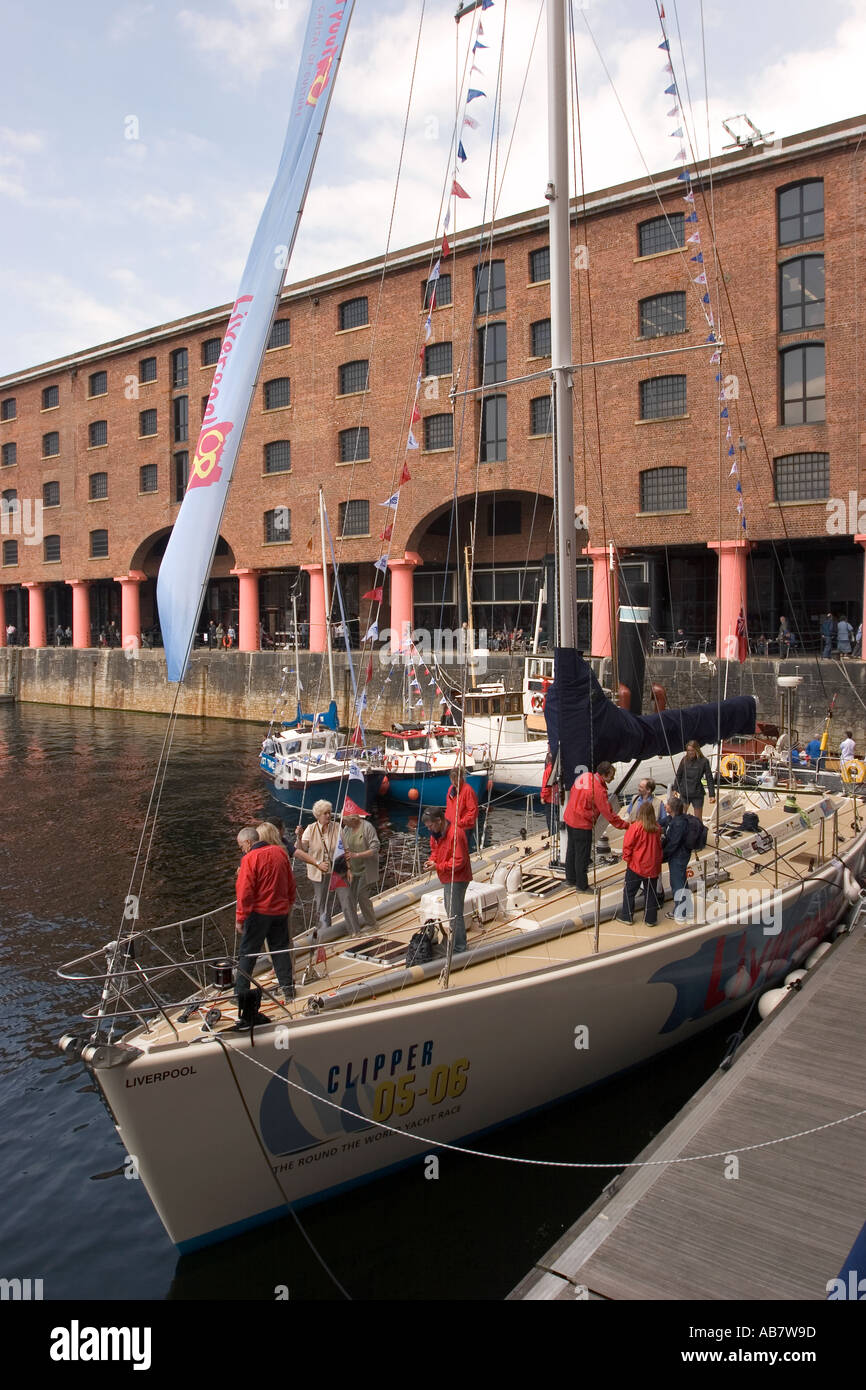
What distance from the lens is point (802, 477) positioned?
1220 inches

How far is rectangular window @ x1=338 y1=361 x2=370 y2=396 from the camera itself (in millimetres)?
41406

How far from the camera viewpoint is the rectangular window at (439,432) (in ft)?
128

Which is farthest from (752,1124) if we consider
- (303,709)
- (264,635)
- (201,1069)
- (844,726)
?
(264,635)

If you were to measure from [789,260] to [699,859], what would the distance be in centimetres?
2574

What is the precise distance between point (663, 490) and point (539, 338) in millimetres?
8045

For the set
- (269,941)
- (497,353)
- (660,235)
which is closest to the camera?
(269,941)

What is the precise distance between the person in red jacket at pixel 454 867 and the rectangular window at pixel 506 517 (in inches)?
1337

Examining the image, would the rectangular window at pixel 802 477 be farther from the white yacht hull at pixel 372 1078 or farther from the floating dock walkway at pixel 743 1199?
the floating dock walkway at pixel 743 1199

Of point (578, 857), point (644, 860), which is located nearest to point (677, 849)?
point (644, 860)

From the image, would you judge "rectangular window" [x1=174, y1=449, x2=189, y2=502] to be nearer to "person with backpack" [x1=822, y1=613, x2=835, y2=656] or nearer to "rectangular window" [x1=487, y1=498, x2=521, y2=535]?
"rectangular window" [x1=487, y1=498, x2=521, y2=535]

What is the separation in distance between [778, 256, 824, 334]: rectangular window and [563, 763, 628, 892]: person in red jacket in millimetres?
25156

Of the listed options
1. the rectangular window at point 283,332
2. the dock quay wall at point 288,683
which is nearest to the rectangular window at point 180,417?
the rectangular window at point 283,332

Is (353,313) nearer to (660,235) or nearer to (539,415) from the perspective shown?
(539,415)
